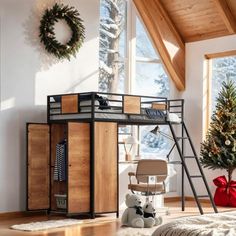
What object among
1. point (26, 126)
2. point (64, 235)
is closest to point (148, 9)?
point (26, 126)

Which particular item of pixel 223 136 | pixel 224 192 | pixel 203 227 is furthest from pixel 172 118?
pixel 203 227

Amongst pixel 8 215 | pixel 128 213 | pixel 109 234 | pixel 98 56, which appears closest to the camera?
pixel 109 234

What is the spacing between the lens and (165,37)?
10688 millimetres

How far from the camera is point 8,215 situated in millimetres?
8523

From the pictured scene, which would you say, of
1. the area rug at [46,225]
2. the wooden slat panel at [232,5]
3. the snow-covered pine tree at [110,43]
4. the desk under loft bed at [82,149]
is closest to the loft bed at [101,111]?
the desk under loft bed at [82,149]

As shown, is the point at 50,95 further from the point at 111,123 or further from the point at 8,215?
the point at 8,215

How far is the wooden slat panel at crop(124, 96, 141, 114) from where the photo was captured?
8.63 m

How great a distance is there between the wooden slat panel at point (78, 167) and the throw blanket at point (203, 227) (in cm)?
384

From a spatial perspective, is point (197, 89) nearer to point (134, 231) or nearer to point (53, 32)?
point (53, 32)

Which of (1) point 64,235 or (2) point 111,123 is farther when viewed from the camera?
(2) point 111,123

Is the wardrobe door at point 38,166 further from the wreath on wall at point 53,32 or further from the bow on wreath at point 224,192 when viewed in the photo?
the bow on wreath at point 224,192

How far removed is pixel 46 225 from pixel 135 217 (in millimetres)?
1138

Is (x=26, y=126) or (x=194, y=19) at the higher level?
(x=194, y=19)

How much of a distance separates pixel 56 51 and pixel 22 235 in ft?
10.4
